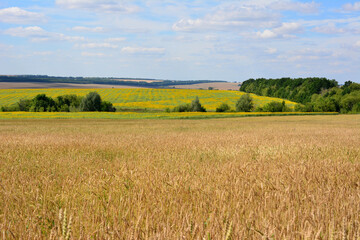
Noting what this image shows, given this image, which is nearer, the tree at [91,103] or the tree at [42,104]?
the tree at [42,104]

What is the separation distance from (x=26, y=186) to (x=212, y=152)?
484 cm

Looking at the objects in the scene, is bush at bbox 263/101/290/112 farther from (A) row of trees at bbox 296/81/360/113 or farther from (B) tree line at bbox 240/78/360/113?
(A) row of trees at bbox 296/81/360/113

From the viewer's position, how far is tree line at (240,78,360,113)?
83.2 metres

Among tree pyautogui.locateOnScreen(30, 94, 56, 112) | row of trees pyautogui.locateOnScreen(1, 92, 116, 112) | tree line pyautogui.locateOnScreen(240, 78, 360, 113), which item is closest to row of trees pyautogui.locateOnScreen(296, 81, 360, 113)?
tree line pyautogui.locateOnScreen(240, 78, 360, 113)

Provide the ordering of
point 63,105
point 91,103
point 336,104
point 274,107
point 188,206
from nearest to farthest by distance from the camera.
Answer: point 188,206 < point 91,103 < point 63,105 < point 274,107 < point 336,104

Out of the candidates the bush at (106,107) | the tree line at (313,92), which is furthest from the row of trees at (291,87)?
the bush at (106,107)

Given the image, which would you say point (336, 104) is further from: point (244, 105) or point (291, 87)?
point (291, 87)

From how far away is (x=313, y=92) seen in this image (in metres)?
117

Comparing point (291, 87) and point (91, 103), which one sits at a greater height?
point (291, 87)

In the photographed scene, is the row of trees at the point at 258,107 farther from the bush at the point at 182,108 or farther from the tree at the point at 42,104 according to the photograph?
the tree at the point at 42,104

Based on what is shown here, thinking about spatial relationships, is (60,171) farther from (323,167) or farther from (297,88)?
(297,88)

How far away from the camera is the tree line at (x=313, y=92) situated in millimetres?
83188

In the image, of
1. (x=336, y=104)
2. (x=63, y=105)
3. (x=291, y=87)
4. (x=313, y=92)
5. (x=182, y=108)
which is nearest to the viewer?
(x=182, y=108)

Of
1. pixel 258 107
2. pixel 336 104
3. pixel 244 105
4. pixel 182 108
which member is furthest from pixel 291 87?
pixel 182 108
